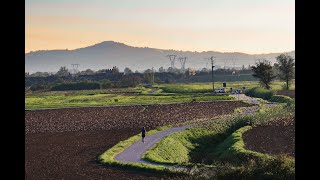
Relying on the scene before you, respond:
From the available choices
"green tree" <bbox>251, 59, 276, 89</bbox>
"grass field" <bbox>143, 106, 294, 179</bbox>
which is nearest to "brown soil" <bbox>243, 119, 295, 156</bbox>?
"grass field" <bbox>143, 106, 294, 179</bbox>

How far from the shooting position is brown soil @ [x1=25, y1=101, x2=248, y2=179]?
2700 cm

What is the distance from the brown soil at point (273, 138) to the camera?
30400 millimetres

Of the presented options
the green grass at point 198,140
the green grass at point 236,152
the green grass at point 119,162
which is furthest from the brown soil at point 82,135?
the green grass at point 236,152

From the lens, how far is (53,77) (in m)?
190

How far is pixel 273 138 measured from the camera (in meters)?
35.5

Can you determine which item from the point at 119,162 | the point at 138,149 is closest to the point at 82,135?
the point at 138,149

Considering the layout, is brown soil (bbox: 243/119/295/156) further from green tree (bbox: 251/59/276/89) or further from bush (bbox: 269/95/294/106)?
green tree (bbox: 251/59/276/89)

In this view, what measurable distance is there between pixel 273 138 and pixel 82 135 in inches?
806

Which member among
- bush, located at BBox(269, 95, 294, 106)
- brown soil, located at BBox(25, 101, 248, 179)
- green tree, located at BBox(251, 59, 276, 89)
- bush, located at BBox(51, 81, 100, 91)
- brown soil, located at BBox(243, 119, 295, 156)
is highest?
green tree, located at BBox(251, 59, 276, 89)

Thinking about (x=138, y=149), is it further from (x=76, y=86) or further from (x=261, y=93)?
(x=76, y=86)

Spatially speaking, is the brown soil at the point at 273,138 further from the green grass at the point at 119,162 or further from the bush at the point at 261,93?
the bush at the point at 261,93

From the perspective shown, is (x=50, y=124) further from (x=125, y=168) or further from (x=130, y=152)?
(x=125, y=168)

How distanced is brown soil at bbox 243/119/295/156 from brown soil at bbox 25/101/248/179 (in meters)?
10.1
